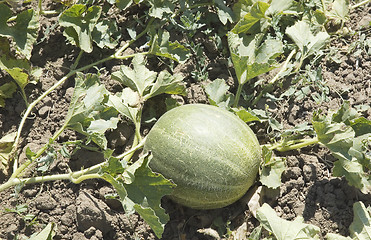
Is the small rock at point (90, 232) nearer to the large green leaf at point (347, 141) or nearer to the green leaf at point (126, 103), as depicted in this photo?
the green leaf at point (126, 103)

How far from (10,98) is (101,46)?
2.38 feet

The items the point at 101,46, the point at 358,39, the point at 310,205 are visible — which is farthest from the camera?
the point at 358,39

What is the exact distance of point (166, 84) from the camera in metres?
3.21

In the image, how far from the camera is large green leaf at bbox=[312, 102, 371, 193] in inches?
114

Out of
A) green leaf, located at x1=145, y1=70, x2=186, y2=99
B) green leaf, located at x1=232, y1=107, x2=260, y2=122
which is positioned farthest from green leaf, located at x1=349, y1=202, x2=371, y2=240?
green leaf, located at x1=145, y1=70, x2=186, y2=99

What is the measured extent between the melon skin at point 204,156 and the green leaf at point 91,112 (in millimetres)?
287

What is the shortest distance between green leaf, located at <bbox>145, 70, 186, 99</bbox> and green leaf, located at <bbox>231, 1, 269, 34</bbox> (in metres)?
0.60

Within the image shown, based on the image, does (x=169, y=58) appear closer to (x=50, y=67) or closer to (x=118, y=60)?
(x=118, y=60)

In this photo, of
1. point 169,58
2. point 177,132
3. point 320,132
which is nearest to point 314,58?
point 320,132

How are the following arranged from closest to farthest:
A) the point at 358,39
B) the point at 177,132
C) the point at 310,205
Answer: the point at 177,132 < the point at 310,205 < the point at 358,39

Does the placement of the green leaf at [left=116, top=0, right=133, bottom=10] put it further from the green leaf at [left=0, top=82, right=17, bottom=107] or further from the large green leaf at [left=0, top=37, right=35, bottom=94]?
the green leaf at [left=0, top=82, right=17, bottom=107]

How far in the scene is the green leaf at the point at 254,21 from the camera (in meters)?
3.43

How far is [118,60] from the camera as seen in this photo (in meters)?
3.54

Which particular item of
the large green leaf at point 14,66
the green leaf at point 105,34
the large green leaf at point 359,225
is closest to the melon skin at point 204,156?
the large green leaf at point 359,225
